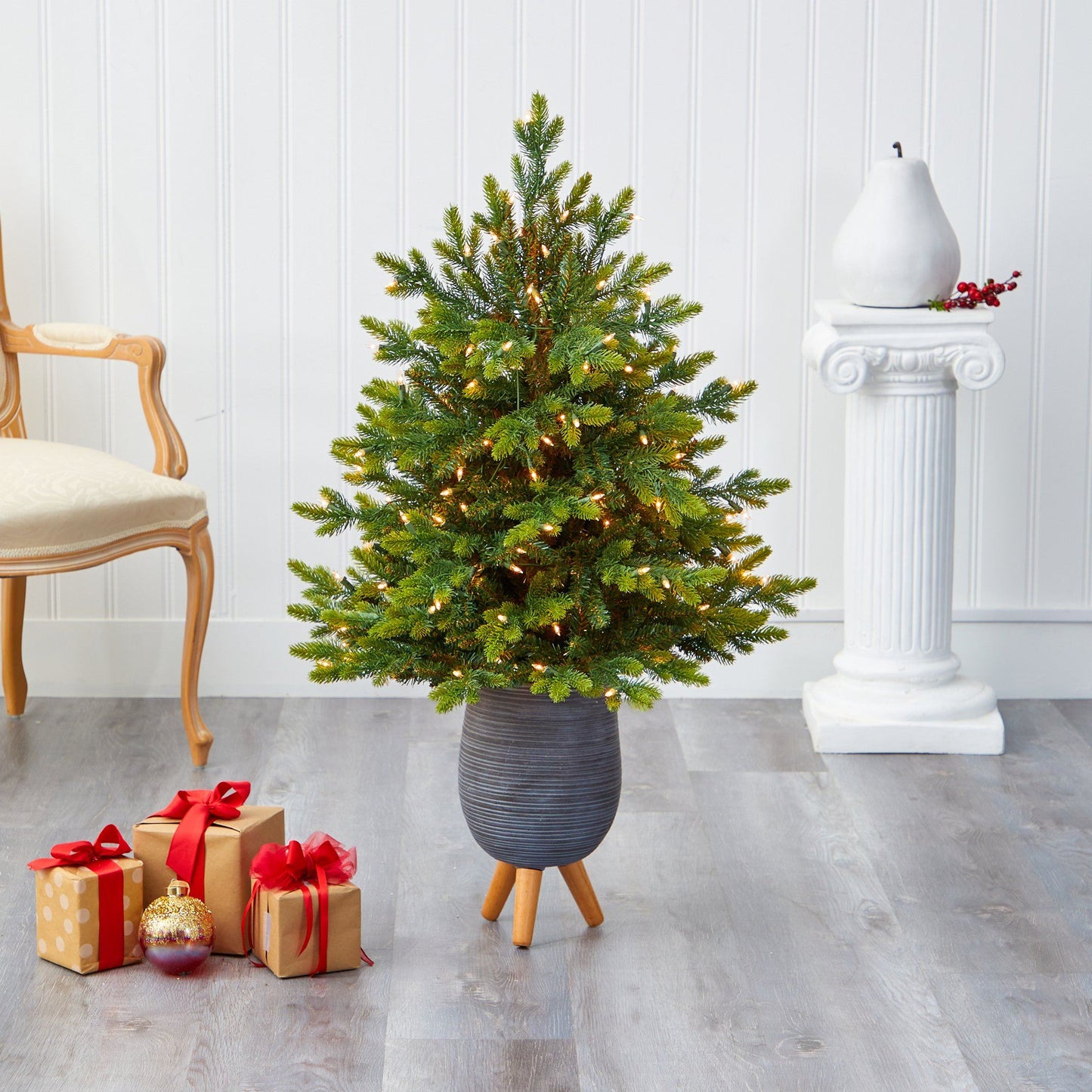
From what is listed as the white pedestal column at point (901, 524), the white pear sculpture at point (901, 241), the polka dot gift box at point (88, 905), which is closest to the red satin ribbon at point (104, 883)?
the polka dot gift box at point (88, 905)

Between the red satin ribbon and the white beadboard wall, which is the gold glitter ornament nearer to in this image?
the red satin ribbon

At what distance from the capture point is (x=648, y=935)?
2055 mm

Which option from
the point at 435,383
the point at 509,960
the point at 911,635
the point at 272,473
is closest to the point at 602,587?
the point at 435,383

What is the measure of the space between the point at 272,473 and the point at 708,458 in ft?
3.11

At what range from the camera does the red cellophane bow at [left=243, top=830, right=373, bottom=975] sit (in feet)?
6.11

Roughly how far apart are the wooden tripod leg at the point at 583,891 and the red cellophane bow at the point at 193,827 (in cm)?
46

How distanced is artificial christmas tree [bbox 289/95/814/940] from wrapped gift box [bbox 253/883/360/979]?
0.28m

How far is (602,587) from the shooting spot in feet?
6.00

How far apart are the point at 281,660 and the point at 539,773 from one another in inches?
54.6

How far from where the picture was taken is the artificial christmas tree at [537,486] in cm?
175

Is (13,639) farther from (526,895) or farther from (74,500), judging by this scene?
(526,895)

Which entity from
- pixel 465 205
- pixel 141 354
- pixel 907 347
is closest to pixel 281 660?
pixel 141 354

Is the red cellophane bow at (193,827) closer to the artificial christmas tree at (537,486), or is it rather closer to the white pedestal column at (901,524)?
the artificial christmas tree at (537,486)

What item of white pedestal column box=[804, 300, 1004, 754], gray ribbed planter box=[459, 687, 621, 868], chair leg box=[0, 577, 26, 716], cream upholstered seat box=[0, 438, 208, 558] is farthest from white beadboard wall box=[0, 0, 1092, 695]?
gray ribbed planter box=[459, 687, 621, 868]
